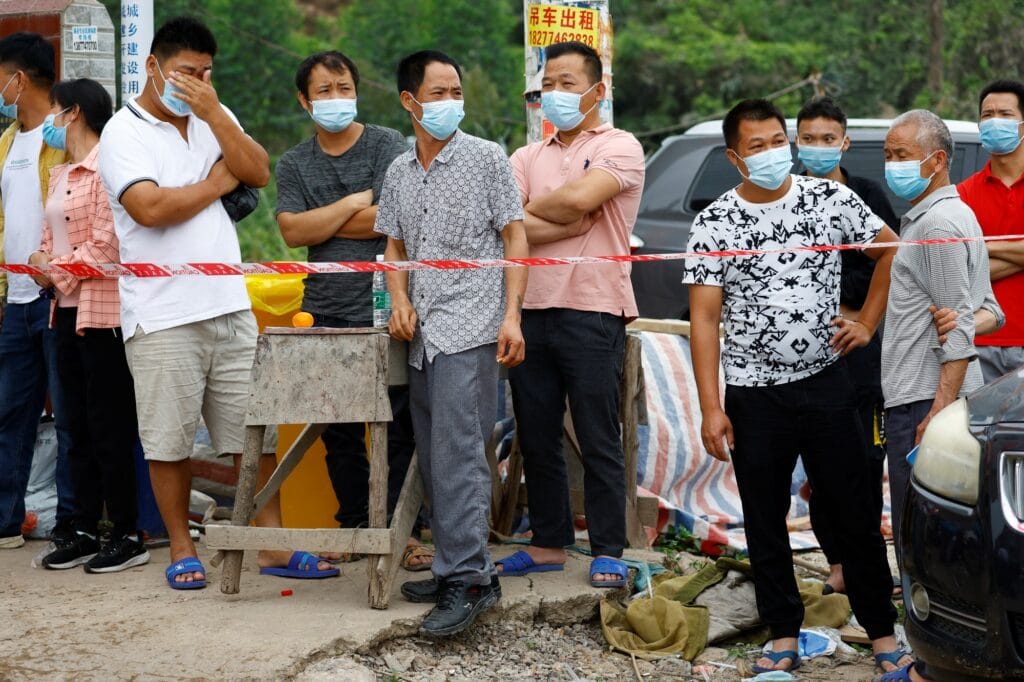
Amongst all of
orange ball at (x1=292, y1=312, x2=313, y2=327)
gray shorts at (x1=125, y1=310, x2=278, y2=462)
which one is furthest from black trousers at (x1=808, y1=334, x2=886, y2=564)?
gray shorts at (x1=125, y1=310, x2=278, y2=462)

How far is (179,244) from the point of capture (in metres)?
5.09

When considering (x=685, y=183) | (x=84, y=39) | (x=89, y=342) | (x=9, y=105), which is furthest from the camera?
(x=685, y=183)

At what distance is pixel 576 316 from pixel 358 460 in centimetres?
117

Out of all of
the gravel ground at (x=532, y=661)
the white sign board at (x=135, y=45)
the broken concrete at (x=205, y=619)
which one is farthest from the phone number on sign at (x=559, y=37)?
the gravel ground at (x=532, y=661)

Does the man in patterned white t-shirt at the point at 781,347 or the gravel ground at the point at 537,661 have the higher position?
the man in patterned white t-shirt at the point at 781,347

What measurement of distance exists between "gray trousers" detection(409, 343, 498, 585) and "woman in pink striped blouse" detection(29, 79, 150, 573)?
147cm

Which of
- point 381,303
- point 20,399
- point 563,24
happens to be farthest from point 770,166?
point 20,399

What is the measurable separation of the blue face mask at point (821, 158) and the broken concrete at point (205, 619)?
77.0 inches

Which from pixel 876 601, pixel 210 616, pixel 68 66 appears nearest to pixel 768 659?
pixel 876 601

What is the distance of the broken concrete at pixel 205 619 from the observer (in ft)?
14.3

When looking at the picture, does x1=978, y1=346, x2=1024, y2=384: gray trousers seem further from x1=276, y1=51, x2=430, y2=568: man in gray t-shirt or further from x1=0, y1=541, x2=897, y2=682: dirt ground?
x1=276, y1=51, x2=430, y2=568: man in gray t-shirt

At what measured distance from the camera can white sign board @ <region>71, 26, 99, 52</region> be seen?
22.1 feet

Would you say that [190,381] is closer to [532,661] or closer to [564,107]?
[532,661]

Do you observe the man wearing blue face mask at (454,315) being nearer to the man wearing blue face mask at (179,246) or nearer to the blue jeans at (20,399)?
the man wearing blue face mask at (179,246)
